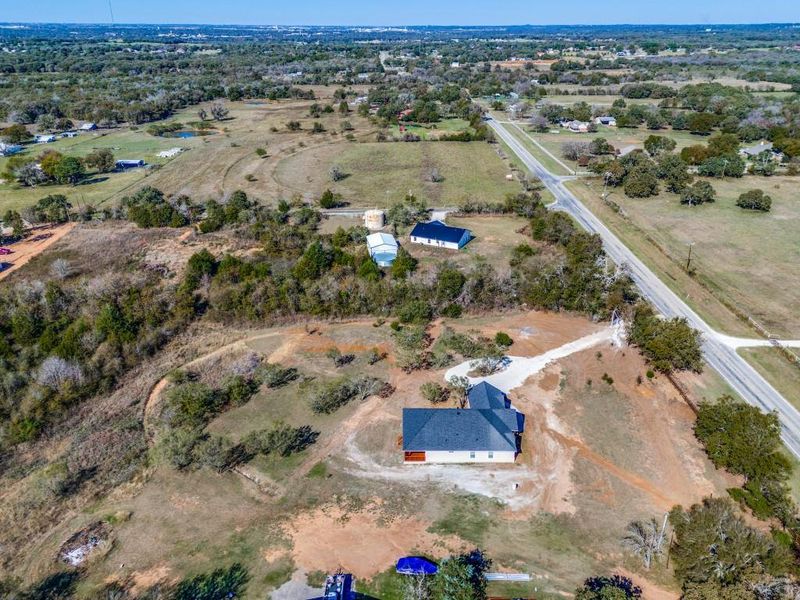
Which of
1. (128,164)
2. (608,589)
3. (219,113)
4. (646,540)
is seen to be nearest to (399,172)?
(128,164)

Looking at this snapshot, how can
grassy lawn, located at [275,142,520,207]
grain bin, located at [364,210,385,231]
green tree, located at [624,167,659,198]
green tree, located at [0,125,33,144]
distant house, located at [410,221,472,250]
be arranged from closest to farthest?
distant house, located at [410,221,472,250], grain bin, located at [364,210,385,231], green tree, located at [624,167,659,198], grassy lawn, located at [275,142,520,207], green tree, located at [0,125,33,144]

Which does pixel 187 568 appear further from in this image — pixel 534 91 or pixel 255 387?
pixel 534 91

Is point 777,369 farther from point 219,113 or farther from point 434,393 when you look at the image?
point 219,113

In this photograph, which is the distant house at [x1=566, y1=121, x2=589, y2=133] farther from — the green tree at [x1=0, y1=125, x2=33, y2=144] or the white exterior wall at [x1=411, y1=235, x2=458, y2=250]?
the green tree at [x1=0, y1=125, x2=33, y2=144]

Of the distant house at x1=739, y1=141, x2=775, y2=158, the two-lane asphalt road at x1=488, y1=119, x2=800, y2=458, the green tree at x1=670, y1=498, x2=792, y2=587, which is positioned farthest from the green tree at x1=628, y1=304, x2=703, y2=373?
the distant house at x1=739, y1=141, x2=775, y2=158

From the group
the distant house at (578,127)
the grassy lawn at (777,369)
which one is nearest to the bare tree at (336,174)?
the distant house at (578,127)

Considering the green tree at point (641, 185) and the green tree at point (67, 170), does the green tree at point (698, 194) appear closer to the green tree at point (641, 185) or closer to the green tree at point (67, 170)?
the green tree at point (641, 185)

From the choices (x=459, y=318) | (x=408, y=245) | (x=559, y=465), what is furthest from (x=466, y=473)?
(x=408, y=245)
